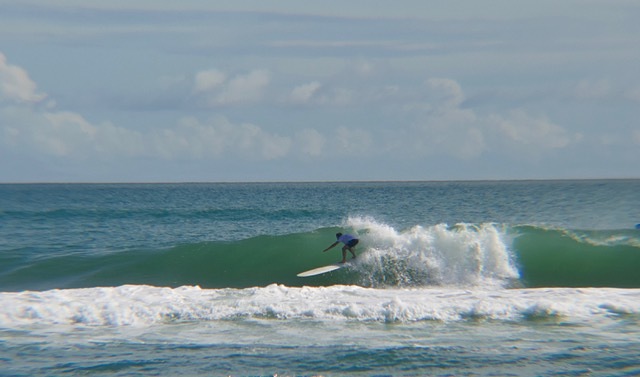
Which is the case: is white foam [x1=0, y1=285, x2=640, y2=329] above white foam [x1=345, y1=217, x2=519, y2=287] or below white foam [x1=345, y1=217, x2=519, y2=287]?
below

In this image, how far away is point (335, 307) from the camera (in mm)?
12859

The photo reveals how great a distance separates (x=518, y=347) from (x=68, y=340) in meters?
8.11

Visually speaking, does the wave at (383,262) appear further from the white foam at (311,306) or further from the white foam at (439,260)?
the white foam at (311,306)

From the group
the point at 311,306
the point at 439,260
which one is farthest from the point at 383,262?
the point at 311,306

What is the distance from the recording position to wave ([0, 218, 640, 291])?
17.3 meters

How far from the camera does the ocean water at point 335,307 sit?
9.46 m

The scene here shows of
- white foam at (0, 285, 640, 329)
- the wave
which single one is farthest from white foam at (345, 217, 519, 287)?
white foam at (0, 285, 640, 329)

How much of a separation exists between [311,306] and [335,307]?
1.83ft

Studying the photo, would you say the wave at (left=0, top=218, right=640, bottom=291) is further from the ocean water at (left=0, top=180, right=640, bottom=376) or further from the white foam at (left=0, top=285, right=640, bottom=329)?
the white foam at (left=0, top=285, right=640, bottom=329)

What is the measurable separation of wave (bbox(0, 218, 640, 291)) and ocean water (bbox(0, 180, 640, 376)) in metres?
0.06

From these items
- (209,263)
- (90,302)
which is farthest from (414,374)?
(209,263)

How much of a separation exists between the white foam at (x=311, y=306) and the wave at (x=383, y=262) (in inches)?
97.6

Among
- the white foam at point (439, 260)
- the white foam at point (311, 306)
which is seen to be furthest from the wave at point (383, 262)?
the white foam at point (311, 306)

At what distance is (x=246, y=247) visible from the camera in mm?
22297
